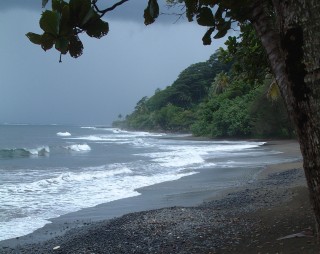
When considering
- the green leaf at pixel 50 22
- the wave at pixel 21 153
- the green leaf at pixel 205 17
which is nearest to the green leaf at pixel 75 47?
the green leaf at pixel 50 22

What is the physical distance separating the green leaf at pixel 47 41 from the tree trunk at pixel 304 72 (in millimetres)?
1048

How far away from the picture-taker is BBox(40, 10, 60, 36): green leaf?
1764mm

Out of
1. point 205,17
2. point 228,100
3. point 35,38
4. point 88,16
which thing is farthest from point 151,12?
point 228,100

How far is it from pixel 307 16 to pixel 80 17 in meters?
1.11

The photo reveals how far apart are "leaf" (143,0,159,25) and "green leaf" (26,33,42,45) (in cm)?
63

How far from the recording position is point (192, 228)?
7.24 metres

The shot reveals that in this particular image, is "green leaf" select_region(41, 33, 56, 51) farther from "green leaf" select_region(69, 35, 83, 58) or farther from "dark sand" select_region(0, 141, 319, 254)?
"dark sand" select_region(0, 141, 319, 254)

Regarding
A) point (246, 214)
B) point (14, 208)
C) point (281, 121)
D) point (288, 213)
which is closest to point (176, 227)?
point (246, 214)

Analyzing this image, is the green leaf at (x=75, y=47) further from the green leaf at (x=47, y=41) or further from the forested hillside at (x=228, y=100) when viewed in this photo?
the forested hillside at (x=228, y=100)

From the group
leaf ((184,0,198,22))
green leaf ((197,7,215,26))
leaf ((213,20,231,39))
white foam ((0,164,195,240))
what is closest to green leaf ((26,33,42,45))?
green leaf ((197,7,215,26))

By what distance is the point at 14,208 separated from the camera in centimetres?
1103

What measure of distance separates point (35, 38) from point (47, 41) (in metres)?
0.07

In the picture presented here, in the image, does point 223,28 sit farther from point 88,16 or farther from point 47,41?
point 47,41

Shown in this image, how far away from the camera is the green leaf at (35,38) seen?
1.96 metres
